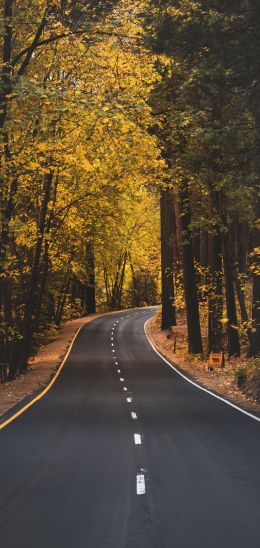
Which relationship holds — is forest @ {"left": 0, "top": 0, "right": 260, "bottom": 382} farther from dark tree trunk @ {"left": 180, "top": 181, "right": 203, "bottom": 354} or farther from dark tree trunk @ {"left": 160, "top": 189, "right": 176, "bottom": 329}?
dark tree trunk @ {"left": 160, "top": 189, "right": 176, "bottom": 329}

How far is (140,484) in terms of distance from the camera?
27.0 ft

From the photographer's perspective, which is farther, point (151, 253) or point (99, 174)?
point (151, 253)

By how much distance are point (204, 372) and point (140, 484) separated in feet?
70.6

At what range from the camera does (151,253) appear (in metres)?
76.4

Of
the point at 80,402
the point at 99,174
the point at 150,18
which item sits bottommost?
the point at 80,402

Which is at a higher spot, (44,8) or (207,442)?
(44,8)

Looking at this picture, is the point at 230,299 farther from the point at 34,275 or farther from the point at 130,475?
the point at 130,475

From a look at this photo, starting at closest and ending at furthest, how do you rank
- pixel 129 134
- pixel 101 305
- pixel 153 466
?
pixel 153 466, pixel 129 134, pixel 101 305

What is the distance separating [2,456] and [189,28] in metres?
11.9

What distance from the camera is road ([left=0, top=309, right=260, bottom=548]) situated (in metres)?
6.04

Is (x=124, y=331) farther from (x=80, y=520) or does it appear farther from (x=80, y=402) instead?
(x=80, y=520)

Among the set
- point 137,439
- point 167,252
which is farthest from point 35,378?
point 167,252

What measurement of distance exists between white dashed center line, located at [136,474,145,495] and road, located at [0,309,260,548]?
13mm

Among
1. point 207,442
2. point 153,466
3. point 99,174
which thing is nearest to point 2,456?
point 153,466
